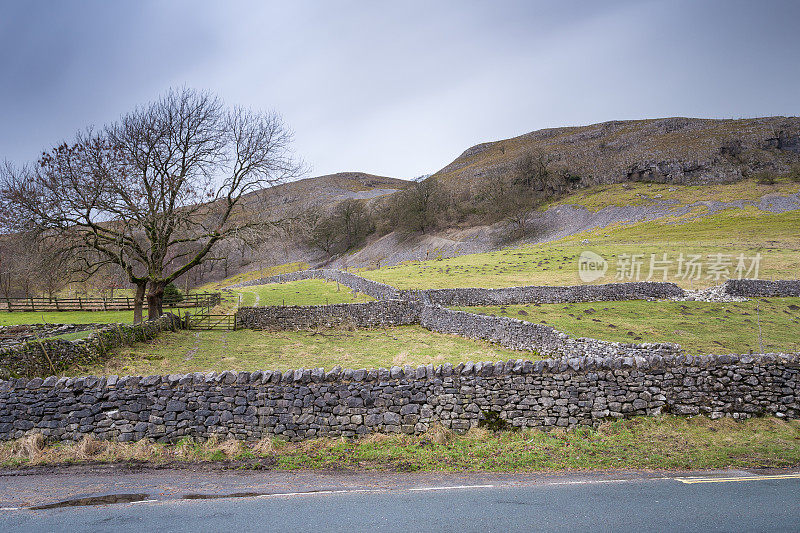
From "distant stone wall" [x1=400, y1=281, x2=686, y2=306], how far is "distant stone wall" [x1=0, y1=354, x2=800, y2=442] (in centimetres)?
2248

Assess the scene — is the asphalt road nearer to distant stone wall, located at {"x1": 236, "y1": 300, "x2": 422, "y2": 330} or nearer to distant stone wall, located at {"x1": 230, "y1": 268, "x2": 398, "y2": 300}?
distant stone wall, located at {"x1": 236, "y1": 300, "x2": 422, "y2": 330}

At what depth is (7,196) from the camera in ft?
66.6

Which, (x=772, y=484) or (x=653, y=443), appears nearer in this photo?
(x=772, y=484)

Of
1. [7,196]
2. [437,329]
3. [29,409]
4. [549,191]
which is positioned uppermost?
[549,191]

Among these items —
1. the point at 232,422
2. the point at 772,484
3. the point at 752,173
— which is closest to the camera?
the point at 772,484

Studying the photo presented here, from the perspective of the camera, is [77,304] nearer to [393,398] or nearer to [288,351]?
[288,351]

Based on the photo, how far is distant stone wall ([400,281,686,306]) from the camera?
106 feet

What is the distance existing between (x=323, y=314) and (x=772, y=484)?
2590 cm

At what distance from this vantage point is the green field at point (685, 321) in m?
19.4

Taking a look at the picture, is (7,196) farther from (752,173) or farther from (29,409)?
(752,173)

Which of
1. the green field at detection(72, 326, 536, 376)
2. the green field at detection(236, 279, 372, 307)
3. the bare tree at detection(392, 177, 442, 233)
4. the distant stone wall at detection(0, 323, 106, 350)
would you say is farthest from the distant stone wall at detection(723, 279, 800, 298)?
the bare tree at detection(392, 177, 442, 233)

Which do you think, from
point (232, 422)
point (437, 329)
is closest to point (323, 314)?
point (437, 329)

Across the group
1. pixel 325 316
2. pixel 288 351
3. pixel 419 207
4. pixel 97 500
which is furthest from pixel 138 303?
pixel 419 207

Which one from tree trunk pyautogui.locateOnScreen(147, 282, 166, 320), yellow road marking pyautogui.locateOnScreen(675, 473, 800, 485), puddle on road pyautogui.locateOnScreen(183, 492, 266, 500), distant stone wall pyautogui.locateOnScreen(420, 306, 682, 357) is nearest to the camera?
puddle on road pyautogui.locateOnScreen(183, 492, 266, 500)
